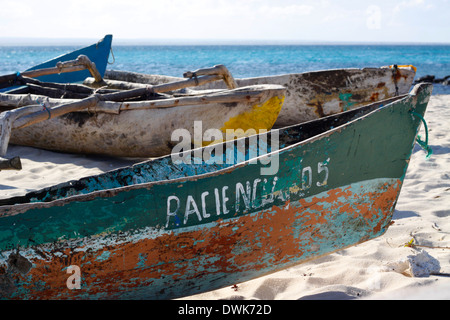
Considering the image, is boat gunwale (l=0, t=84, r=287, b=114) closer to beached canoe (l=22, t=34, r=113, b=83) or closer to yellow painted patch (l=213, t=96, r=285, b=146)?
yellow painted patch (l=213, t=96, r=285, b=146)

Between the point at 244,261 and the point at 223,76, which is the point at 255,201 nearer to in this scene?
the point at 244,261

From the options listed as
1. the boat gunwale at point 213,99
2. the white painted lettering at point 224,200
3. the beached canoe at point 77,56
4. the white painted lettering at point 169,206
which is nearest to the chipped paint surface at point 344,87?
the boat gunwale at point 213,99

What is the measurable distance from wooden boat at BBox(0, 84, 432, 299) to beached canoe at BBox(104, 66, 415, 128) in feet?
10.6

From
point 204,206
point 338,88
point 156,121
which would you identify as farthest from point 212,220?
point 338,88

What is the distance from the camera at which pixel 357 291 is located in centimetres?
226

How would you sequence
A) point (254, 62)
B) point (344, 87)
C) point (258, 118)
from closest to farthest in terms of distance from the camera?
point (258, 118), point (344, 87), point (254, 62)

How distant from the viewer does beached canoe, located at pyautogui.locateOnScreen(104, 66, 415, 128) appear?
5691 millimetres

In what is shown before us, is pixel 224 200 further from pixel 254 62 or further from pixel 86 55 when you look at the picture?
pixel 254 62

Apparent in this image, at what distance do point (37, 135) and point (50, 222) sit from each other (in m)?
3.62

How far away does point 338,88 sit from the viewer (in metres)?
5.75

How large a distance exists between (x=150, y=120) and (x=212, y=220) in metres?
2.47

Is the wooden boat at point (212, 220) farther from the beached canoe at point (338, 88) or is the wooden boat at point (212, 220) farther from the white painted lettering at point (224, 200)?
the beached canoe at point (338, 88)

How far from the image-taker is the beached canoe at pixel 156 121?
4.21 metres

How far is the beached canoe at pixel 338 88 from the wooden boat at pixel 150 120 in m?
1.37
